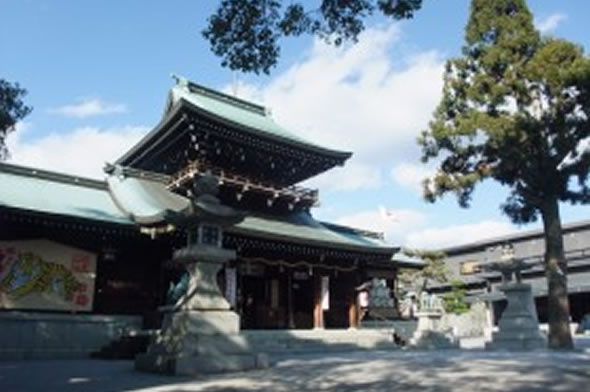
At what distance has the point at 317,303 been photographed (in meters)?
22.3

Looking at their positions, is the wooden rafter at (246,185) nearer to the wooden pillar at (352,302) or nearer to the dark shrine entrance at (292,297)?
the dark shrine entrance at (292,297)

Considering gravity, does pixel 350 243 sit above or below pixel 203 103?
below

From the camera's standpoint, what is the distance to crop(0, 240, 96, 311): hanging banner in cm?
1603

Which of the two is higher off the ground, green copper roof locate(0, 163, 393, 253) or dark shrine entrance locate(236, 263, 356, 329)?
green copper roof locate(0, 163, 393, 253)

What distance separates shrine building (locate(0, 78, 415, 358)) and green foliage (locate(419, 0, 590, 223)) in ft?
20.1

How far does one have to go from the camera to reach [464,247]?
5419cm

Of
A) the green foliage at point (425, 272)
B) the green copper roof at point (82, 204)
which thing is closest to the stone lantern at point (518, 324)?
the green copper roof at point (82, 204)

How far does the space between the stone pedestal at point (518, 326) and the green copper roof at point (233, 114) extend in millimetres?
10597

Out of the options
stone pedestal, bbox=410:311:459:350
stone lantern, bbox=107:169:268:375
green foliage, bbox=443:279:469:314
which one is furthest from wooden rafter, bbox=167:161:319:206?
green foliage, bbox=443:279:469:314

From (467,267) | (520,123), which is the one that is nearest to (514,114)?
(520,123)

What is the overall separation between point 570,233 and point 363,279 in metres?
30.4

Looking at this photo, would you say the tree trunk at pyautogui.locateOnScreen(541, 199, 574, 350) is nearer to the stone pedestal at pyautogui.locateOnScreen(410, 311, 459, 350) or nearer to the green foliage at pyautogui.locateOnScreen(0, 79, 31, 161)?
the stone pedestal at pyautogui.locateOnScreen(410, 311, 459, 350)

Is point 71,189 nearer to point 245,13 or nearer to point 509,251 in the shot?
point 245,13

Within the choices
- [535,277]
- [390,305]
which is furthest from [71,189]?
[535,277]
